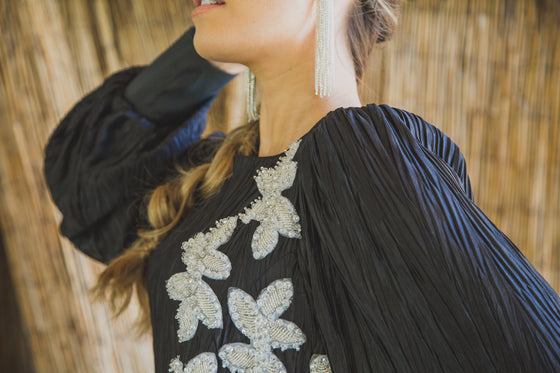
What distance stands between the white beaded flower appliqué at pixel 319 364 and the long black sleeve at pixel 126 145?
447 mm

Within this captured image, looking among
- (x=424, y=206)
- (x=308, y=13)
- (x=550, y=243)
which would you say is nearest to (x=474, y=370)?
(x=424, y=206)

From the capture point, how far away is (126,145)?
89 cm

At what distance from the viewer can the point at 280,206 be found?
23.0 inches

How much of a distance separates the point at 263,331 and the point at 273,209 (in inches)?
5.2

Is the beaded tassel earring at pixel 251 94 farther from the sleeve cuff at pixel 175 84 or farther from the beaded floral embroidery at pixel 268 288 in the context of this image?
the beaded floral embroidery at pixel 268 288

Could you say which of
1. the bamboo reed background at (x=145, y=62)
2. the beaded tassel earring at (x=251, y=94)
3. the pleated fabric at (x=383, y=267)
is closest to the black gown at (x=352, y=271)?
the pleated fabric at (x=383, y=267)

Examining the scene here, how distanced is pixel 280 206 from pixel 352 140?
11 centimetres

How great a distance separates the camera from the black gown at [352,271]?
0.43m

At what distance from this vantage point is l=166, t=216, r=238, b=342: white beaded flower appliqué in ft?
1.93

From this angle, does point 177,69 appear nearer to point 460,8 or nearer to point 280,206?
point 280,206

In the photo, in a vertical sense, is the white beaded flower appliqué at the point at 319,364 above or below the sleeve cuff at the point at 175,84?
below

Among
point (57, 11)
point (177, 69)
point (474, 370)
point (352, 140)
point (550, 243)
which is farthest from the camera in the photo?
point (57, 11)

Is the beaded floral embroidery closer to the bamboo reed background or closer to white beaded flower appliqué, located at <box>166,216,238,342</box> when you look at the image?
white beaded flower appliqué, located at <box>166,216,238,342</box>

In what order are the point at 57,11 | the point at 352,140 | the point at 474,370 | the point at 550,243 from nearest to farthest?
the point at 474,370 < the point at 352,140 < the point at 550,243 < the point at 57,11
